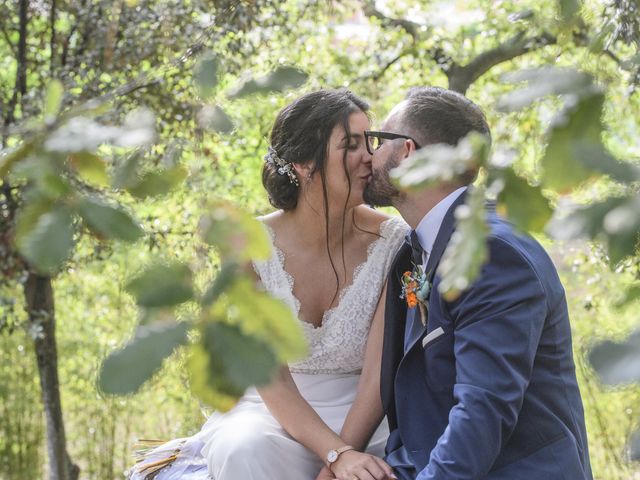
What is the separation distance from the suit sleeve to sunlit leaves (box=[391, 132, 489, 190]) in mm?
1232

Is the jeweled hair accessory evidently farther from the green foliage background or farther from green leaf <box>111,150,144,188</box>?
green leaf <box>111,150,144,188</box>

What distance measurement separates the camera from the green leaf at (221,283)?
1.98ft

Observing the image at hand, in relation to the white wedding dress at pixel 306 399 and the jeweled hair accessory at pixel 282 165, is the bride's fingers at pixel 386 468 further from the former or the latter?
the jeweled hair accessory at pixel 282 165

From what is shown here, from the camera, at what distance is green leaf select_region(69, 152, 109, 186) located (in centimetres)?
71

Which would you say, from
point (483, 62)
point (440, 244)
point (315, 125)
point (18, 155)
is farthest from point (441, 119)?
point (483, 62)

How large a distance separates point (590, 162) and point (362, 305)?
1937 mm

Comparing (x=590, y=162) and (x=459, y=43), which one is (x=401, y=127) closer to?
(x=590, y=162)

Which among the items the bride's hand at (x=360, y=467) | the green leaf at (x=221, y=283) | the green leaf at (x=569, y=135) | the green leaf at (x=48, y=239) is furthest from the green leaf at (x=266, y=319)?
the bride's hand at (x=360, y=467)

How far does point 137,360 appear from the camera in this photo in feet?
1.84

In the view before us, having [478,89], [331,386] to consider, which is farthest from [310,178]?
[478,89]

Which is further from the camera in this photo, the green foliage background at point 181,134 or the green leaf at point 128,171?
the green foliage background at point 181,134

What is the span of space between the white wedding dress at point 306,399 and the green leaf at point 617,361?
164 centimetres

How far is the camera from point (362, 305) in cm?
255

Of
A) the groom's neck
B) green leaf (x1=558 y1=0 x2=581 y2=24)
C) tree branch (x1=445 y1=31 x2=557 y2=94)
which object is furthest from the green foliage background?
green leaf (x1=558 y1=0 x2=581 y2=24)
